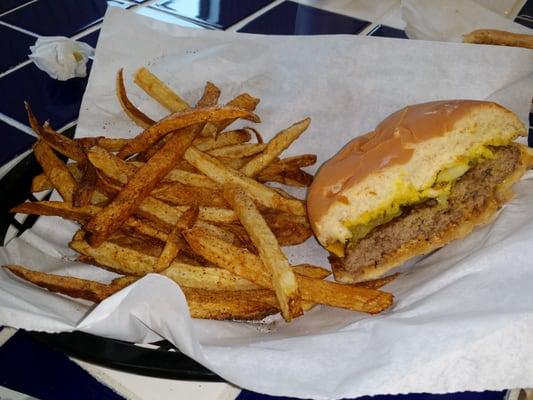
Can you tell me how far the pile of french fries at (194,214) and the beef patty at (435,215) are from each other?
Answer: 14 centimetres

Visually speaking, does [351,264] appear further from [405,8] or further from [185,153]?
[405,8]

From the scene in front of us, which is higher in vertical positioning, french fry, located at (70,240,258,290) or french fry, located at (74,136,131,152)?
french fry, located at (74,136,131,152)

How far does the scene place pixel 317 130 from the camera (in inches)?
86.0

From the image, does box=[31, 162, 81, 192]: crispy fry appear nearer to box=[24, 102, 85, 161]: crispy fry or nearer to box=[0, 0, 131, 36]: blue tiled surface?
box=[24, 102, 85, 161]: crispy fry

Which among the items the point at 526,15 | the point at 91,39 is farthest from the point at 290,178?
the point at 526,15

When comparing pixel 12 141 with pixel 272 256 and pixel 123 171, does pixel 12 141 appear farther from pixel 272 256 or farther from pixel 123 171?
pixel 272 256

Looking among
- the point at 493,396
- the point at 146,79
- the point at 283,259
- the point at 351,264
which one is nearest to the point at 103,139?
the point at 146,79

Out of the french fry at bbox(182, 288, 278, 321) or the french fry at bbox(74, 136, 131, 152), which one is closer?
the french fry at bbox(182, 288, 278, 321)

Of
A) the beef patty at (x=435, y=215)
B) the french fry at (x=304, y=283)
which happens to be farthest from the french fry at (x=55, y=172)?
the beef patty at (x=435, y=215)

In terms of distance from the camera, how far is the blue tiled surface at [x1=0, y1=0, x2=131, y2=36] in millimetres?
3244

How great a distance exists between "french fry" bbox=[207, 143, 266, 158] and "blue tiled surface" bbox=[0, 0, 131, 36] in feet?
6.01

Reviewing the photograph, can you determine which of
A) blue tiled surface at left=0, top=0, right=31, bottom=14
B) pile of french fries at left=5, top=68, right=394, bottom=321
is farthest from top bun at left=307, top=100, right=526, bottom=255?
blue tiled surface at left=0, top=0, right=31, bottom=14

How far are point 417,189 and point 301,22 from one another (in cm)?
188

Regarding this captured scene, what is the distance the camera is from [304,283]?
148cm
